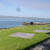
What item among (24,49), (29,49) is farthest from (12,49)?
(29,49)

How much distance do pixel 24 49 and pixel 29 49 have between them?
11.8 inches

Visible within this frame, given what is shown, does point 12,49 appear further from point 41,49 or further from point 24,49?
point 41,49

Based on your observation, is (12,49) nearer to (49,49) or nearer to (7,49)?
(7,49)

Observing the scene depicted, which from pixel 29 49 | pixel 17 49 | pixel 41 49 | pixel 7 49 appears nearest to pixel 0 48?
pixel 7 49

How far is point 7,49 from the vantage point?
465 centimetres

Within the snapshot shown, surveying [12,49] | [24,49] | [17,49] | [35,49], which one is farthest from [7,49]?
[35,49]

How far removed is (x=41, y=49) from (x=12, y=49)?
1.69 m

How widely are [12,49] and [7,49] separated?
0.29 meters

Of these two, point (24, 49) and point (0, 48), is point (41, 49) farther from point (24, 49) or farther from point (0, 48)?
point (0, 48)

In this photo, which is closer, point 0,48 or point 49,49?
point 49,49

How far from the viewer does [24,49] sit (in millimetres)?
4672

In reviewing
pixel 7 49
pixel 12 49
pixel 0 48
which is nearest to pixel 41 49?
pixel 12 49

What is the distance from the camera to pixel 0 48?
15.7ft

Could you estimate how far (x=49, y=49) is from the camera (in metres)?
4.48
